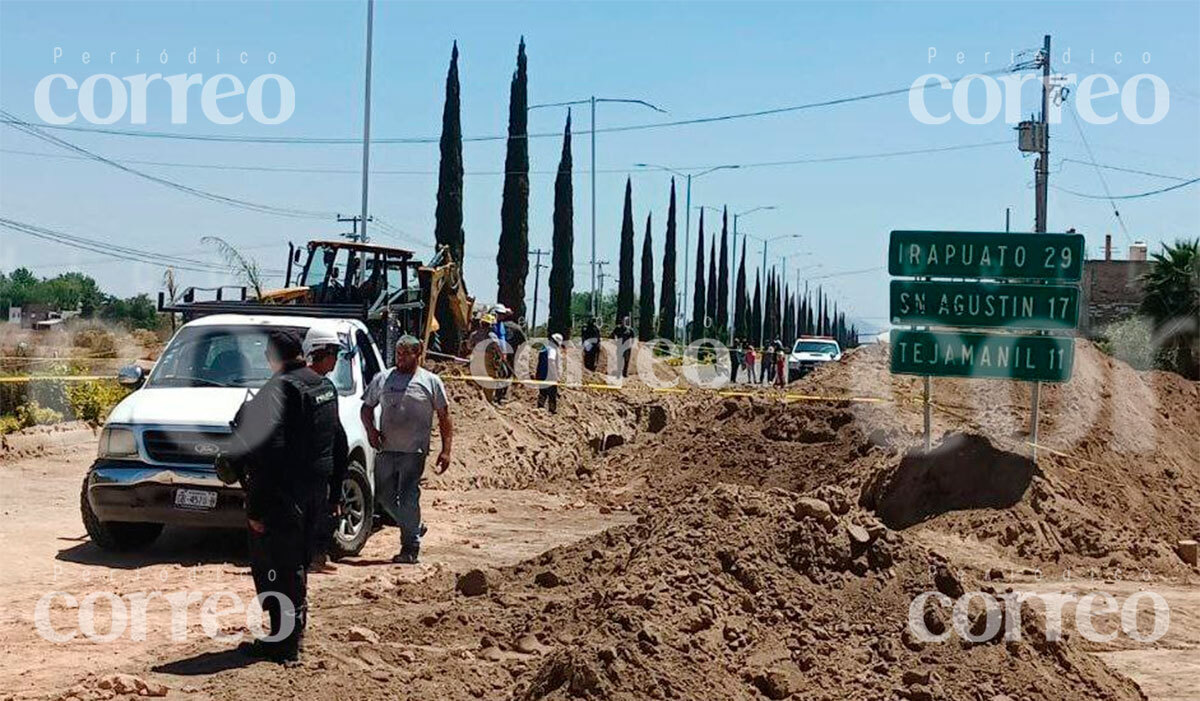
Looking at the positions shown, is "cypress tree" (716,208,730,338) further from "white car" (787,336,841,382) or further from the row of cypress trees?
"white car" (787,336,841,382)

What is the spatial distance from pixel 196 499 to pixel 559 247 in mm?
50104

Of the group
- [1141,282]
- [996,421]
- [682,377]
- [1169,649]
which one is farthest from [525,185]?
[1169,649]

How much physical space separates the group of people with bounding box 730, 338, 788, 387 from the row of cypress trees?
7096 millimetres

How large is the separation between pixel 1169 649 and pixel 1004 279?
6759mm

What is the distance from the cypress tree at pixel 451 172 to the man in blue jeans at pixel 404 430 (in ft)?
105

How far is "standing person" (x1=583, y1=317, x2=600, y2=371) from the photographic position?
121 feet

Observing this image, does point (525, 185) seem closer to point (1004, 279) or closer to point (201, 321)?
point (1004, 279)

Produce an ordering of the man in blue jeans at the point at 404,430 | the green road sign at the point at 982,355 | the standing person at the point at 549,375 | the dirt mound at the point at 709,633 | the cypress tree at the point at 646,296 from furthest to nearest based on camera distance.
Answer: the cypress tree at the point at 646,296, the standing person at the point at 549,375, the green road sign at the point at 982,355, the man in blue jeans at the point at 404,430, the dirt mound at the point at 709,633

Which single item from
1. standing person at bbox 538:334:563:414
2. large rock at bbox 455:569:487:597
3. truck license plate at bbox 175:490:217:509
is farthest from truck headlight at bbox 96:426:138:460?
standing person at bbox 538:334:563:414

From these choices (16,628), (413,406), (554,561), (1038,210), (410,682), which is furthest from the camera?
(1038,210)

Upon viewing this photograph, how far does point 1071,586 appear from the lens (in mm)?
13141

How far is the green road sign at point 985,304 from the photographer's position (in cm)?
1647

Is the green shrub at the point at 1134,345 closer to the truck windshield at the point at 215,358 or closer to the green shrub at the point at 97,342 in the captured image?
the green shrub at the point at 97,342

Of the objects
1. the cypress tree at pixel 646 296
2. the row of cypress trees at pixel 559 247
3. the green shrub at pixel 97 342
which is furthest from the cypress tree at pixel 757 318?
the green shrub at pixel 97 342
